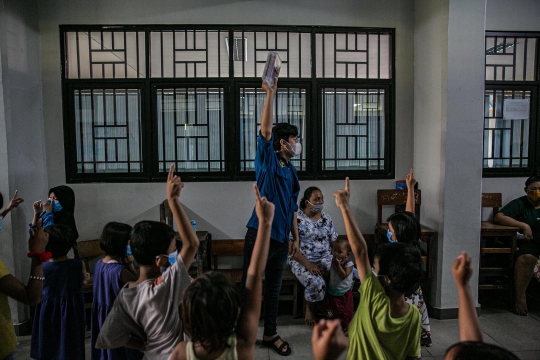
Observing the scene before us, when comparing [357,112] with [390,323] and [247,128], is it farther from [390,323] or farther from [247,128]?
[390,323]

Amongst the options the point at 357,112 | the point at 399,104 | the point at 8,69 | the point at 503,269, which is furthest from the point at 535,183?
the point at 8,69

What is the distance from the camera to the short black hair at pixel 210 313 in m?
1.29

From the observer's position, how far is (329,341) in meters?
1.07

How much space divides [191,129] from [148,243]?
9.16 feet

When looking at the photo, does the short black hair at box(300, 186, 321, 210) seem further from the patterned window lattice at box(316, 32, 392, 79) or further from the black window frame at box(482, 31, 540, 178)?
the black window frame at box(482, 31, 540, 178)

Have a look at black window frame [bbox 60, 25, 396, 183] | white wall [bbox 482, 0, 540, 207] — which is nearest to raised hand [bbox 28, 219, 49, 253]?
black window frame [bbox 60, 25, 396, 183]

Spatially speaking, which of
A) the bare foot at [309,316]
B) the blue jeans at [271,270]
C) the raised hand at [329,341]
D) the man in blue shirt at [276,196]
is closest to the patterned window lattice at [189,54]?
the man in blue shirt at [276,196]

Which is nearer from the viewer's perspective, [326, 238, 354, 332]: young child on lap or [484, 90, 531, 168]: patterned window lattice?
[326, 238, 354, 332]: young child on lap

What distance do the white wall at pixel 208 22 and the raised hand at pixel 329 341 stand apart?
3356 millimetres

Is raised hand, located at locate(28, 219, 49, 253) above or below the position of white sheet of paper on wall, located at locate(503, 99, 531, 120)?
below

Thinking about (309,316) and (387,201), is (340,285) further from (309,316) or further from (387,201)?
(387,201)

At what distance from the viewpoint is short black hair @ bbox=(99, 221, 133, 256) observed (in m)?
2.31

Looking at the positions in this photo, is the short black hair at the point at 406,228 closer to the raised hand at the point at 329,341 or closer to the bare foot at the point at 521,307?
the raised hand at the point at 329,341

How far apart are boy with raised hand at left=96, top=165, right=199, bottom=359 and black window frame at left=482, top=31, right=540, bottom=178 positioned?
163 inches
